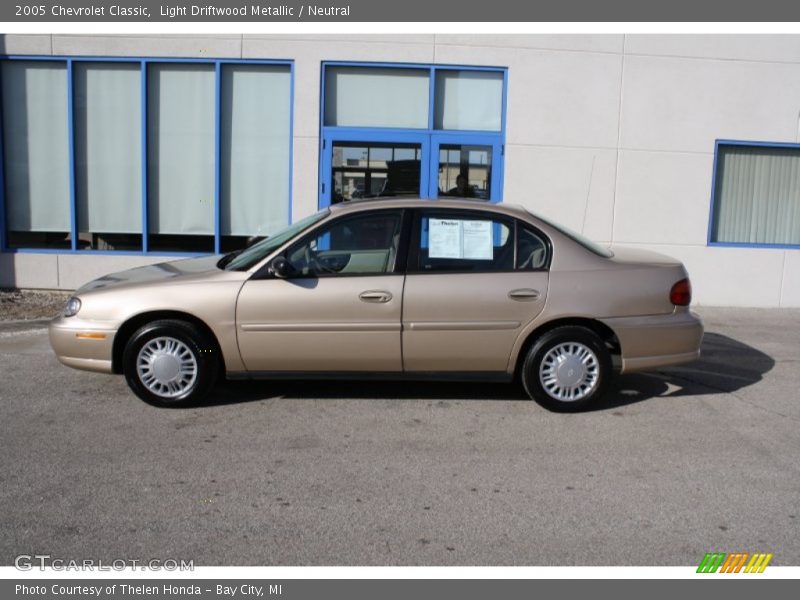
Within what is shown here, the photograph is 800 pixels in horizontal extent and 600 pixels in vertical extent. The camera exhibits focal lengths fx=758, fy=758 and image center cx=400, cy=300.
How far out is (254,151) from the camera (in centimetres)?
1048

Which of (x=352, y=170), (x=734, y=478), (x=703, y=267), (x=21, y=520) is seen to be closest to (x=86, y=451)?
(x=21, y=520)

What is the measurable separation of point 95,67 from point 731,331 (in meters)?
8.96

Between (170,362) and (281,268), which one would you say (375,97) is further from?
(170,362)

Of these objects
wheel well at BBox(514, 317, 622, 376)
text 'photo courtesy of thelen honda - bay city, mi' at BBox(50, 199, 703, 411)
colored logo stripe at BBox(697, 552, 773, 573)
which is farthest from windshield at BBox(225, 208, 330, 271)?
colored logo stripe at BBox(697, 552, 773, 573)

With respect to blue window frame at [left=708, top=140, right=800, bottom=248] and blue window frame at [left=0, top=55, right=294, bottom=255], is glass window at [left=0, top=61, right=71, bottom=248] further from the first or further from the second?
blue window frame at [left=708, top=140, right=800, bottom=248]

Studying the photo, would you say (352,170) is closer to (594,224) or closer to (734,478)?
(594,224)

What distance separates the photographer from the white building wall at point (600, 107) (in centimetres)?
1011

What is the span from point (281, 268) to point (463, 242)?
1.38 metres

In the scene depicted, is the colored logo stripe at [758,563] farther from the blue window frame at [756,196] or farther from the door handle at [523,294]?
the blue window frame at [756,196]

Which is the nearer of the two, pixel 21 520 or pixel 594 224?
pixel 21 520

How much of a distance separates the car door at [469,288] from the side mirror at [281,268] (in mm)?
859

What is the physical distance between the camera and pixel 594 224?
409 inches

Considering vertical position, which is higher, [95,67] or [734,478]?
[95,67]

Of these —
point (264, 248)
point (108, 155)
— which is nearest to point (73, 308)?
point (264, 248)
